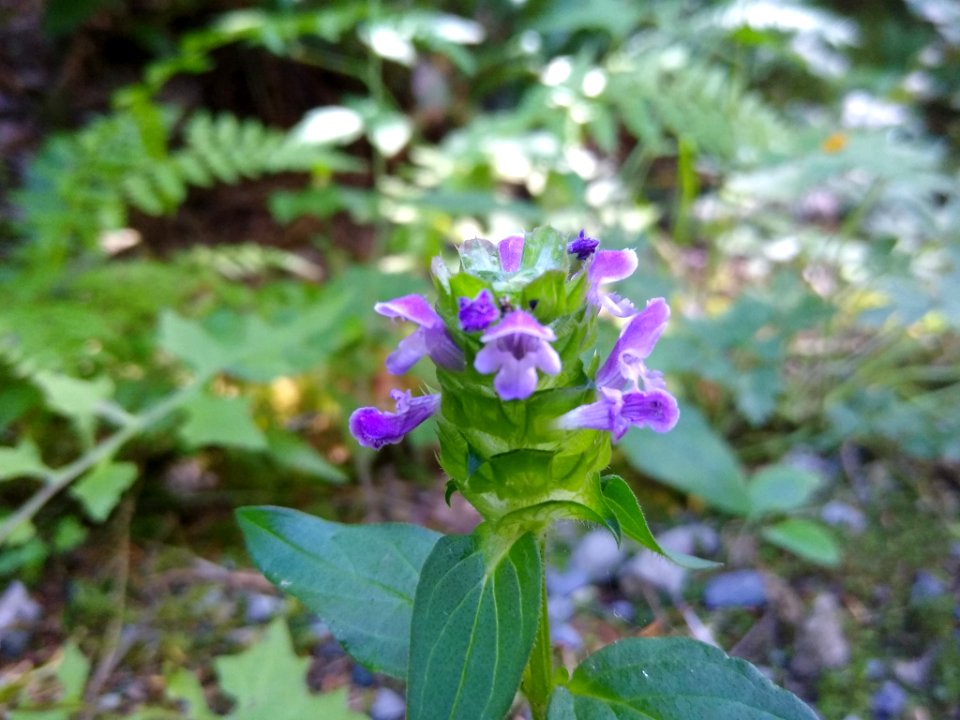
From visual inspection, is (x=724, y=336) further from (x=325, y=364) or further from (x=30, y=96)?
(x=30, y=96)

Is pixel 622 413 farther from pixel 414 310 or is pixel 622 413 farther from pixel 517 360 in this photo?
pixel 414 310

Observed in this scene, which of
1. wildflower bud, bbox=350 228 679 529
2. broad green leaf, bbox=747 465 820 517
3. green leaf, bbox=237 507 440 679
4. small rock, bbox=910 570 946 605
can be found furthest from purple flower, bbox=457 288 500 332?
small rock, bbox=910 570 946 605

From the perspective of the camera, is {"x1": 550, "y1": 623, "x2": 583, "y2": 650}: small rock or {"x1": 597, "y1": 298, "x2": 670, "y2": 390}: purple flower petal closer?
{"x1": 597, "y1": 298, "x2": 670, "y2": 390}: purple flower petal

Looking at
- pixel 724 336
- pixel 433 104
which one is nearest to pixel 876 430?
pixel 724 336

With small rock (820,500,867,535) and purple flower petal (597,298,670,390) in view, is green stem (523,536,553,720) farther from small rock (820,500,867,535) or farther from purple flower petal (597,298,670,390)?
small rock (820,500,867,535)

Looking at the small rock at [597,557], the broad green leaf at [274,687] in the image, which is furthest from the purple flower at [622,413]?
the small rock at [597,557]

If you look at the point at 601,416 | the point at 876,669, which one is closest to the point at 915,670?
the point at 876,669
